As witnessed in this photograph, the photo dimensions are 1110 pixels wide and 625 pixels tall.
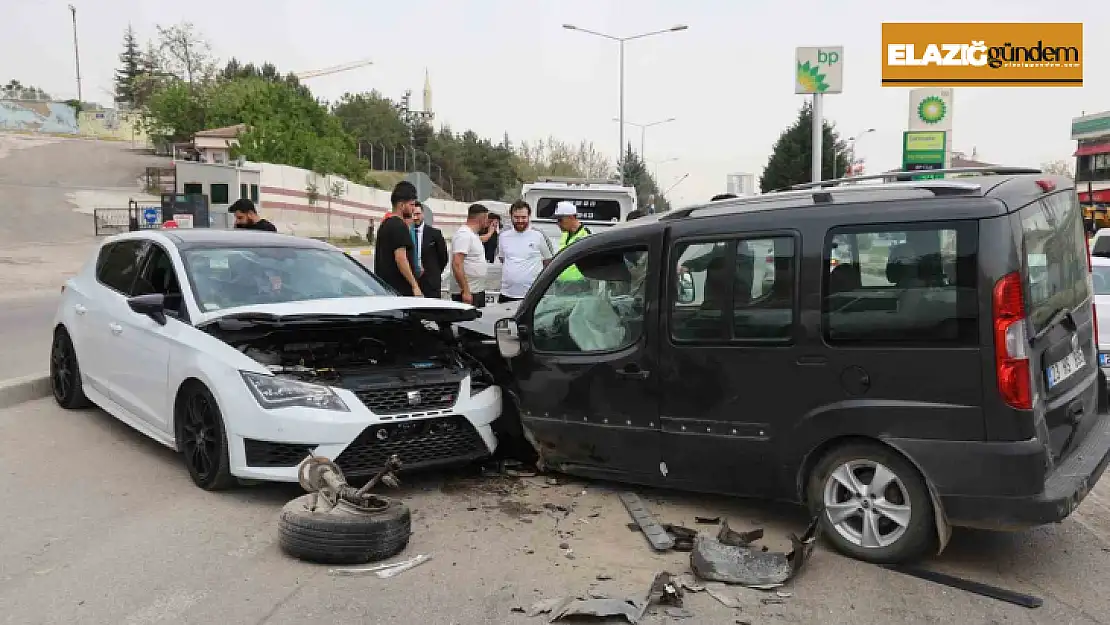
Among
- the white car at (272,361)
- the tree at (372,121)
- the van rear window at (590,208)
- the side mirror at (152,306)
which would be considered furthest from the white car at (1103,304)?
the tree at (372,121)

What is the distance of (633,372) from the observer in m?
4.94

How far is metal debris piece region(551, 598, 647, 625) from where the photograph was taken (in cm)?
359

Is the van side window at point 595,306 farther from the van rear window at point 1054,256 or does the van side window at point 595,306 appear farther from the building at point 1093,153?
the building at point 1093,153

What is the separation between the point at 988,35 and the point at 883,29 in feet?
10.8

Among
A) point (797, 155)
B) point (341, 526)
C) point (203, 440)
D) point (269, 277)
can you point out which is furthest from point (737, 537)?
point (797, 155)

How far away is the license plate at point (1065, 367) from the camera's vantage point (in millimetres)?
4054

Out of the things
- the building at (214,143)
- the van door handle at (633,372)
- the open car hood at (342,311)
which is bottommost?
the van door handle at (633,372)

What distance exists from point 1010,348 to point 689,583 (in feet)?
5.70

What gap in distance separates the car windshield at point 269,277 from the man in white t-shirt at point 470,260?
7.52 feet

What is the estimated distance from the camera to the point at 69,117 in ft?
281

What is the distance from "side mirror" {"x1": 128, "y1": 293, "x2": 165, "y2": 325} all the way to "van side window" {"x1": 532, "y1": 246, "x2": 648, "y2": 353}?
7.94 feet

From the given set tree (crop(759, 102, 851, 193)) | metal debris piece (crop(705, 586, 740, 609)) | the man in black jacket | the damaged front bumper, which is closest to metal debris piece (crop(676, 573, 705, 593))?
metal debris piece (crop(705, 586, 740, 609))

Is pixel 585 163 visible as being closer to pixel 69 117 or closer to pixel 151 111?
pixel 151 111

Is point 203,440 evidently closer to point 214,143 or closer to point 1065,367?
point 1065,367
